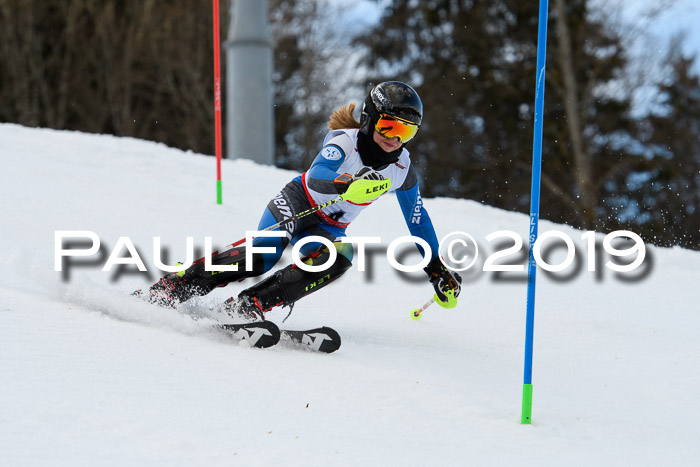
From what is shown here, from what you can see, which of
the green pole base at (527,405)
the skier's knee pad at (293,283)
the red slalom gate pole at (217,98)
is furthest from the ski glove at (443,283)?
the red slalom gate pole at (217,98)

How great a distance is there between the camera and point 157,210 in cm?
640

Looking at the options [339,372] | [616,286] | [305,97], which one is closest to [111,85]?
[305,97]

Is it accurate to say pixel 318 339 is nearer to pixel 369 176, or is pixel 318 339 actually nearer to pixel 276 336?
pixel 276 336

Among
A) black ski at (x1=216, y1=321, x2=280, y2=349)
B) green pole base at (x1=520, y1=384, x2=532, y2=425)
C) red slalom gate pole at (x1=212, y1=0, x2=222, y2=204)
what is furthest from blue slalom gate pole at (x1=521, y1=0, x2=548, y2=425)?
red slalom gate pole at (x1=212, y1=0, x2=222, y2=204)

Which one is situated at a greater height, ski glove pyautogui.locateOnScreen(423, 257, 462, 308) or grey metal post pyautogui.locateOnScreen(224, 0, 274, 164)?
grey metal post pyautogui.locateOnScreen(224, 0, 274, 164)

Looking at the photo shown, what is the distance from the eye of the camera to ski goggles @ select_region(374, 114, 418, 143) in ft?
11.8

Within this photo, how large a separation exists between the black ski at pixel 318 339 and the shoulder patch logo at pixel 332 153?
2.83 ft

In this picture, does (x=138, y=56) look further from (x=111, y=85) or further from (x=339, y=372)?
(x=339, y=372)

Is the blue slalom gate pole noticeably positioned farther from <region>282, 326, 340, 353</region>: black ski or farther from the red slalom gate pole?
the red slalom gate pole

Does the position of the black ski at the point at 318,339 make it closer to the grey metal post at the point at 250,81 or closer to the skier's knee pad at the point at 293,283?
the skier's knee pad at the point at 293,283

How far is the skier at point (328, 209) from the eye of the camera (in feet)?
11.5

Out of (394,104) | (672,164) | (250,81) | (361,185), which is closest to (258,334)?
(361,185)

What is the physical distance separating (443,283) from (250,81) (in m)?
6.81

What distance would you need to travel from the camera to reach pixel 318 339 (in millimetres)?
3361
